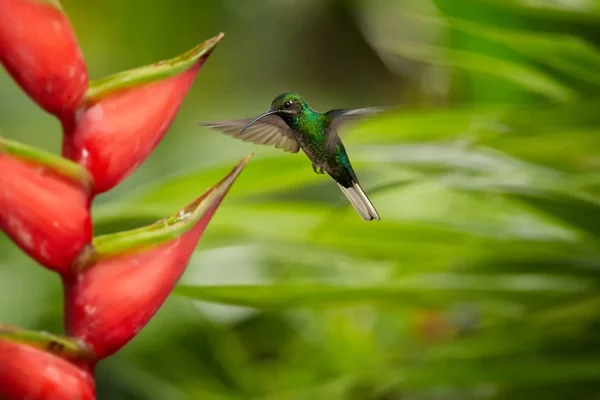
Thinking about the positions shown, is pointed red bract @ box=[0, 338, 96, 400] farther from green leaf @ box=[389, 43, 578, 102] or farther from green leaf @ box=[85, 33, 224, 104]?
green leaf @ box=[389, 43, 578, 102]

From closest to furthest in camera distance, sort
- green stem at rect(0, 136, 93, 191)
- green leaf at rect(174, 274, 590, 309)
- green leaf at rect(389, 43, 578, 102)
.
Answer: green stem at rect(0, 136, 93, 191)
green leaf at rect(174, 274, 590, 309)
green leaf at rect(389, 43, 578, 102)

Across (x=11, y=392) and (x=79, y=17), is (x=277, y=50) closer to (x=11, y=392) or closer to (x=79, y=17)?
(x=79, y=17)

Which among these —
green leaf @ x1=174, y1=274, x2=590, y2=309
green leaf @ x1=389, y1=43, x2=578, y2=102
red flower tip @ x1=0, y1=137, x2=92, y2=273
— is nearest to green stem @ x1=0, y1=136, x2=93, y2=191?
red flower tip @ x1=0, y1=137, x2=92, y2=273

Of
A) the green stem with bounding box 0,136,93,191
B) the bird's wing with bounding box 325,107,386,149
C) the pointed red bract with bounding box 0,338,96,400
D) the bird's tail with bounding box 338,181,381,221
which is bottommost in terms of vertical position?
the pointed red bract with bounding box 0,338,96,400

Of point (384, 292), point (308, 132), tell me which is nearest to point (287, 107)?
point (308, 132)

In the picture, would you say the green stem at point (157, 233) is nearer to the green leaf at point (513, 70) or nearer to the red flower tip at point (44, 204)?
the red flower tip at point (44, 204)
